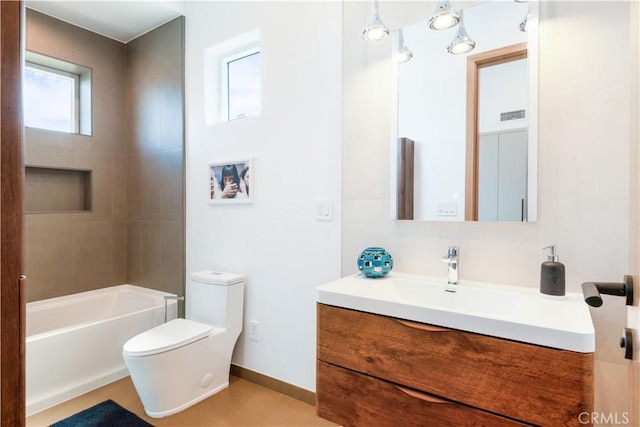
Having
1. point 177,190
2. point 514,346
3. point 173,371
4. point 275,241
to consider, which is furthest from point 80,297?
point 514,346

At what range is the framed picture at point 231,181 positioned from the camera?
2.32 meters

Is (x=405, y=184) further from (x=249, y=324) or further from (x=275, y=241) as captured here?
(x=249, y=324)

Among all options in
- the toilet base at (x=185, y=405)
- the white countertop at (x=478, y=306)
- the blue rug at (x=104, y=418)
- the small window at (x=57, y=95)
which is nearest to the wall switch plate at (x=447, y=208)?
the white countertop at (x=478, y=306)

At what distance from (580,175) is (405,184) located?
0.70 metres

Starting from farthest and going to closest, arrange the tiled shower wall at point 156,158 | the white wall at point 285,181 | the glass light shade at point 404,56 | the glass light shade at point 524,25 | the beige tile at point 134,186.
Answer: the beige tile at point 134,186
the tiled shower wall at point 156,158
the white wall at point 285,181
the glass light shade at point 404,56
the glass light shade at point 524,25

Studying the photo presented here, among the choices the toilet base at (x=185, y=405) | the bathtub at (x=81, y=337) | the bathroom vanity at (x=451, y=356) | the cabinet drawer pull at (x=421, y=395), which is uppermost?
the bathroom vanity at (x=451, y=356)

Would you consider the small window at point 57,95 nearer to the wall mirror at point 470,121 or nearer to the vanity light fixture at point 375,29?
the vanity light fixture at point 375,29

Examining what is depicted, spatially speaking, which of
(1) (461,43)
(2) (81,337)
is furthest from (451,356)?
(2) (81,337)

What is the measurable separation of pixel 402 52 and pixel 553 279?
1.23 metres

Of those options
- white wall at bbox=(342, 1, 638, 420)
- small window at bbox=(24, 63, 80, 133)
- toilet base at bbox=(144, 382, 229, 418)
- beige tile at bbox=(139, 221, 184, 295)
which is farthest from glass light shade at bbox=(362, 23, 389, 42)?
small window at bbox=(24, 63, 80, 133)

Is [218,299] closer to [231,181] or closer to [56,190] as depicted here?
[231,181]

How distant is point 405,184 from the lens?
67.2 inches

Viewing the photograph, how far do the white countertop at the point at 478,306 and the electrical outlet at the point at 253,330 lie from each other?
0.97 metres

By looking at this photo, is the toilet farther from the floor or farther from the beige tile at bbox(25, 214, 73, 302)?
the beige tile at bbox(25, 214, 73, 302)
